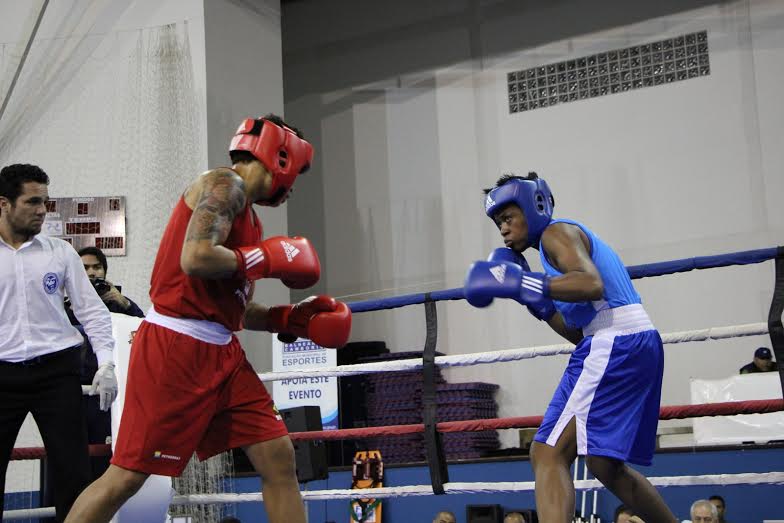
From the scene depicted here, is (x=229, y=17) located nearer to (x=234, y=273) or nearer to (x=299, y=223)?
(x=299, y=223)

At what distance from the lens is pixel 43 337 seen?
3055 millimetres

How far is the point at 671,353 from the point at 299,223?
12.2ft

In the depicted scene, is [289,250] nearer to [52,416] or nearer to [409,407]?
[52,416]

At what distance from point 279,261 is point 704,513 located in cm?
264

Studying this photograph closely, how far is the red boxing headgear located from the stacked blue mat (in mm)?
4758

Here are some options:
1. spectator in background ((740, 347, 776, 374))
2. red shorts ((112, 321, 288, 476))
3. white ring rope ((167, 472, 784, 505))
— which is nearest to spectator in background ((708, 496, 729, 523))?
white ring rope ((167, 472, 784, 505))

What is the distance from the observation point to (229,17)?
780cm

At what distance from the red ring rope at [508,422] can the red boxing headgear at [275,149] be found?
1225mm

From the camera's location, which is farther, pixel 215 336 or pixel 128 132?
pixel 128 132

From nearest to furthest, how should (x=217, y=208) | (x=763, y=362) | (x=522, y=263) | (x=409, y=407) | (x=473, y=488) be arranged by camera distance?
(x=217, y=208) → (x=522, y=263) → (x=473, y=488) → (x=763, y=362) → (x=409, y=407)

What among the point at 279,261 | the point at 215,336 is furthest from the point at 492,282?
the point at 215,336

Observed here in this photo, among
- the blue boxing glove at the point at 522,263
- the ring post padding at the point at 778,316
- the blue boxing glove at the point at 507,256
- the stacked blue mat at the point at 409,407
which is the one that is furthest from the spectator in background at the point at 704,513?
the stacked blue mat at the point at 409,407

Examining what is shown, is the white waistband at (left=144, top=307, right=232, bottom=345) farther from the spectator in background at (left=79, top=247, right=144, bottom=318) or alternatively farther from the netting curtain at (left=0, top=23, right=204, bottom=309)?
the netting curtain at (left=0, top=23, right=204, bottom=309)

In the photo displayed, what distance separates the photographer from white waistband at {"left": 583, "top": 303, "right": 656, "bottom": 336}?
107 inches
